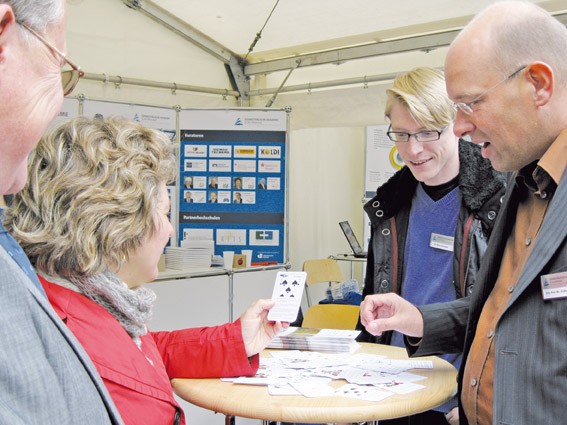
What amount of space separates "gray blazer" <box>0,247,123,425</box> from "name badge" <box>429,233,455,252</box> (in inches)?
58.9

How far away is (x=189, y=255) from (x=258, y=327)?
354 cm

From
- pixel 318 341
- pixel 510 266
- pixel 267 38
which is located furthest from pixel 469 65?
pixel 267 38

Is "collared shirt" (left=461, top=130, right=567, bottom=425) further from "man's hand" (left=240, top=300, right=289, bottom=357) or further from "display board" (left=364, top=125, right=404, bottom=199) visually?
"display board" (left=364, top=125, right=404, bottom=199)

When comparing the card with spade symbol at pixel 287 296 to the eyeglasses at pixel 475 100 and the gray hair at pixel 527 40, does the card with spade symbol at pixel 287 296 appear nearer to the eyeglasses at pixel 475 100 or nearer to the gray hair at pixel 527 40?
the eyeglasses at pixel 475 100

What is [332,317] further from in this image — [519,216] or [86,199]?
[86,199]

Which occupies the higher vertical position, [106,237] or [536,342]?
[106,237]

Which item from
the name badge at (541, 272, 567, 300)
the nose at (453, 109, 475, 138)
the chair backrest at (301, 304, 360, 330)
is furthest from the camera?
the chair backrest at (301, 304, 360, 330)

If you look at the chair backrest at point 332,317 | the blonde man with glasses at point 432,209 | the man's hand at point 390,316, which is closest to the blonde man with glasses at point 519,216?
the man's hand at point 390,316

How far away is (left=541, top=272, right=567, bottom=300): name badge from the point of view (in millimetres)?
1110

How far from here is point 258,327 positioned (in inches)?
73.6

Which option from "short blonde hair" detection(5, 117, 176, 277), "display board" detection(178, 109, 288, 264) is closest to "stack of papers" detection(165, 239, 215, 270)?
"display board" detection(178, 109, 288, 264)

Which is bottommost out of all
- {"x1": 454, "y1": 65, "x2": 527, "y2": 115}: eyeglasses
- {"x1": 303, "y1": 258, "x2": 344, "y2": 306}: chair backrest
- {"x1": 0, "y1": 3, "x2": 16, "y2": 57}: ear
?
{"x1": 303, "y1": 258, "x2": 344, "y2": 306}: chair backrest

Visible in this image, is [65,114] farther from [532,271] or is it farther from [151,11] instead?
[532,271]

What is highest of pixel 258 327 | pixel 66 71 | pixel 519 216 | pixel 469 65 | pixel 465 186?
pixel 469 65
